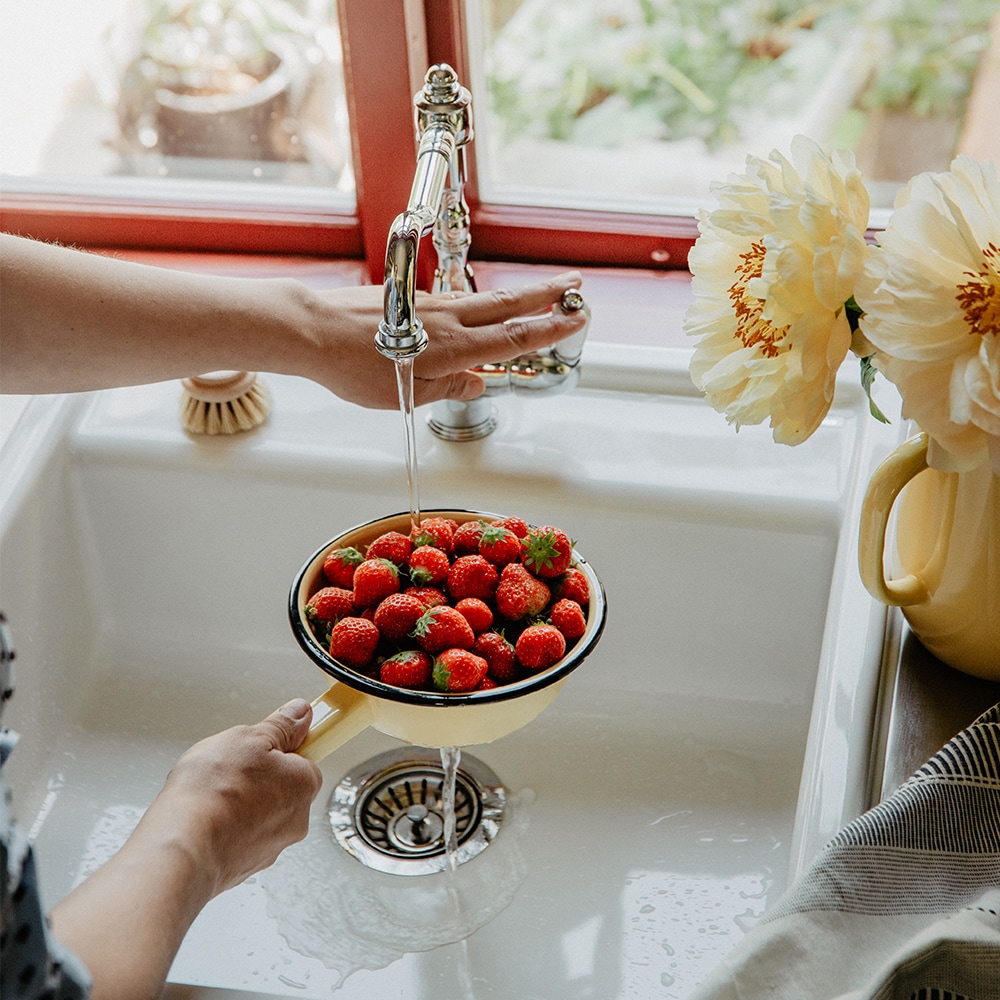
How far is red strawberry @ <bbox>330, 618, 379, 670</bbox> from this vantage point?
2.30ft

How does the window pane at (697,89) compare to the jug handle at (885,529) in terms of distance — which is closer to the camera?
the jug handle at (885,529)

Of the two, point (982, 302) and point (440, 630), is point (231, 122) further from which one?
point (982, 302)

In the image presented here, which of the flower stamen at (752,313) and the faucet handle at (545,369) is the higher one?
the flower stamen at (752,313)

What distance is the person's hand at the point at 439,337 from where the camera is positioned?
3.00 feet

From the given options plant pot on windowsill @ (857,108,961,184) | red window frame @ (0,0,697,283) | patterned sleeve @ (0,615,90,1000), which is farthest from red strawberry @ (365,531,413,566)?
plant pot on windowsill @ (857,108,961,184)

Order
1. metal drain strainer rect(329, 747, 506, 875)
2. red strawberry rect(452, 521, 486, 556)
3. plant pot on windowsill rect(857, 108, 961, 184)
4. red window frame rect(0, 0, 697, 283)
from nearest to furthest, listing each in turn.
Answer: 1. red strawberry rect(452, 521, 486, 556)
2. metal drain strainer rect(329, 747, 506, 875)
3. red window frame rect(0, 0, 697, 283)
4. plant pot on windowsill rect(857, 108, 961, 184)

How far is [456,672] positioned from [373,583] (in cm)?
9

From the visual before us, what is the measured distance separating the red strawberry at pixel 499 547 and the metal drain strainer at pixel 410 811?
0.90 ft

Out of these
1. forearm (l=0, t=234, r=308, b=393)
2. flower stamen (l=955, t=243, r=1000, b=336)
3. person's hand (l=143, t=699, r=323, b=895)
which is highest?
flower stamen (l=955, t=243, r=1000, b=336)

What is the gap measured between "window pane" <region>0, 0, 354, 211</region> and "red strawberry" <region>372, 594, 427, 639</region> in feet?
2.03

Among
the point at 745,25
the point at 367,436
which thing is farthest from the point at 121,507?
the point at 745,25

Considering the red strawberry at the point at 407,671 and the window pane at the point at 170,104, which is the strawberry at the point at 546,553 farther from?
the window pane at the point at 170,104

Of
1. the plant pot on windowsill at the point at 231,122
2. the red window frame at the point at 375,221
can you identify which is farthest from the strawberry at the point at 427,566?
the plant pot on windowsill at the point at 231,122

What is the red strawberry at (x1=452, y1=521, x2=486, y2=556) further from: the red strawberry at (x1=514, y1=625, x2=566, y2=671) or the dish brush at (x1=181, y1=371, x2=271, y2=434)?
the dish brush at (x1=181, y1=371, x2=271, y2=434)
